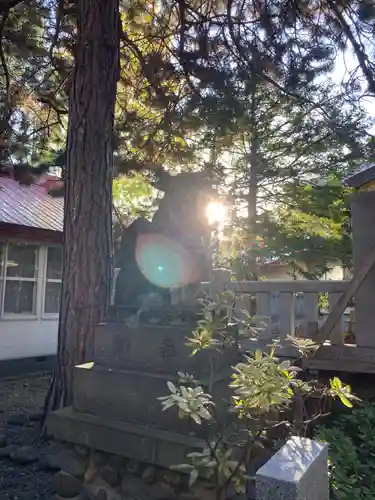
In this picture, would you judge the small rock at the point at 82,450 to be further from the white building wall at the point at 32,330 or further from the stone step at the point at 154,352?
the white building wall at the point at 32,330

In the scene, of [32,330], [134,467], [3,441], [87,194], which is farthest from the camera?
[32,330]

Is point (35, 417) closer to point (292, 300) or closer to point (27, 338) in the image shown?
point (292, 300)

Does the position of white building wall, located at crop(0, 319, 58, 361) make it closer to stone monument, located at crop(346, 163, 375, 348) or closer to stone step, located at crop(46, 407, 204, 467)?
stone step, located at crop(46, 407, 204, 467)

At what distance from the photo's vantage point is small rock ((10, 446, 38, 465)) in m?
4.12

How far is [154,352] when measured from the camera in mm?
3115

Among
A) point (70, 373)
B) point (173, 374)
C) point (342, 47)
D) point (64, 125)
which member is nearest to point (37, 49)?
point (64, 125)

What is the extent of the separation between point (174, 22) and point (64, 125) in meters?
2.53

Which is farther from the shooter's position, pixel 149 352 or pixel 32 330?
pixel 32 330

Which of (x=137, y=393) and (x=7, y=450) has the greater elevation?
(x=137, y=393)

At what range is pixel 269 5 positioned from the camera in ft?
19.1

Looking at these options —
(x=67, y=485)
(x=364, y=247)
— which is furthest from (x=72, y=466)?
(x=364, y=247)

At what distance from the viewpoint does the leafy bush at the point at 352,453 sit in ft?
10.3

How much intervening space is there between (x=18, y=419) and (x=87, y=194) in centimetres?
295

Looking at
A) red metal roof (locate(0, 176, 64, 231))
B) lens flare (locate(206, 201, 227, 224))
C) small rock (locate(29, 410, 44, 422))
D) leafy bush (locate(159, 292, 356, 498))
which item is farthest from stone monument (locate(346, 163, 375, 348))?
red metal roof (locate(0, 176, 64, 231))
